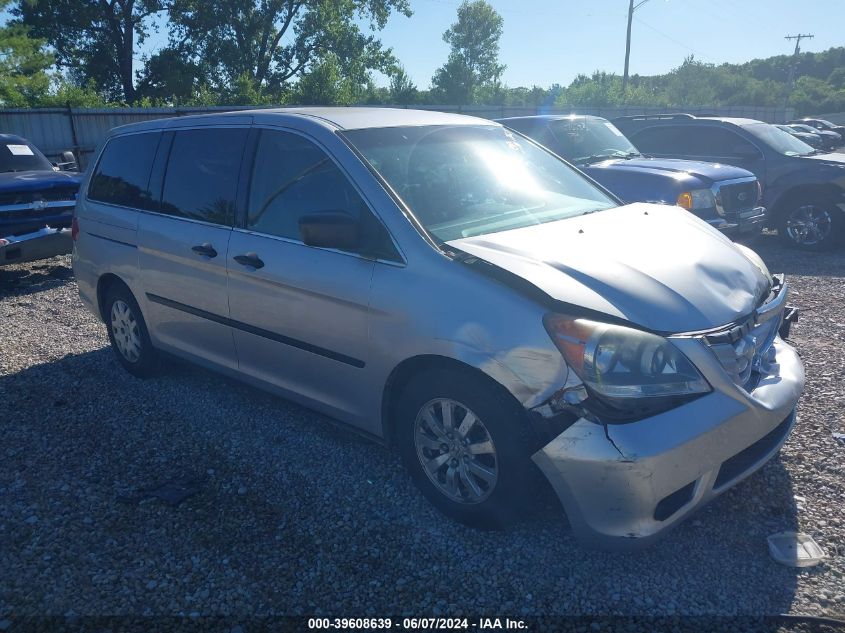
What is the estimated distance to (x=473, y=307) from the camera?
3.03m

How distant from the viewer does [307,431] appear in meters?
4.46

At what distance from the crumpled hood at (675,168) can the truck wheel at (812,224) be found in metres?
1.35

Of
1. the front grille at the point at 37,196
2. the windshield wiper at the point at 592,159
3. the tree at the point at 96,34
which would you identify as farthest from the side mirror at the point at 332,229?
the tree at the point at 96,34

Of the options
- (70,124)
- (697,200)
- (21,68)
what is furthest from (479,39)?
(697,200)

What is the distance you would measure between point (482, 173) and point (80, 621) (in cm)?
296

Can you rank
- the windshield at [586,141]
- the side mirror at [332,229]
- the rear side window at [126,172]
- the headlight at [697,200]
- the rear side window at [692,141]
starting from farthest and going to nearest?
the rear side window at [692,141], the windshield at [586,141], the headlight at [697,200], the rear side window at [126,172], the side mirror at [332,229]

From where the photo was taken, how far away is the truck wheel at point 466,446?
117 inches

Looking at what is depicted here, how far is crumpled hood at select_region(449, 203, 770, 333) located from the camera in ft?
9.56

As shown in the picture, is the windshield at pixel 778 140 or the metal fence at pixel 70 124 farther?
the metal fence at pixel 70 124

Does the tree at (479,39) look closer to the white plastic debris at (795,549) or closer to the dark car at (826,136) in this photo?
the dark car at (826,136)

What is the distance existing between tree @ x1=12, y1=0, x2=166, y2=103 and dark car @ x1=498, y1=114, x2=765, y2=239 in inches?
1146

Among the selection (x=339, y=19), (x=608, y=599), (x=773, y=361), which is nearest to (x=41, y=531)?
(x=608, y=599)

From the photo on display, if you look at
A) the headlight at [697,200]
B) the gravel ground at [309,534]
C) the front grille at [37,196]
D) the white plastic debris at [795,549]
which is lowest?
the gravel ground at [309,534]

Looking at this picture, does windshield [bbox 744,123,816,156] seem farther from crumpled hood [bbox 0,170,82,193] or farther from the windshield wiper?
crumpled hood [bbox 0,170,82,193]
